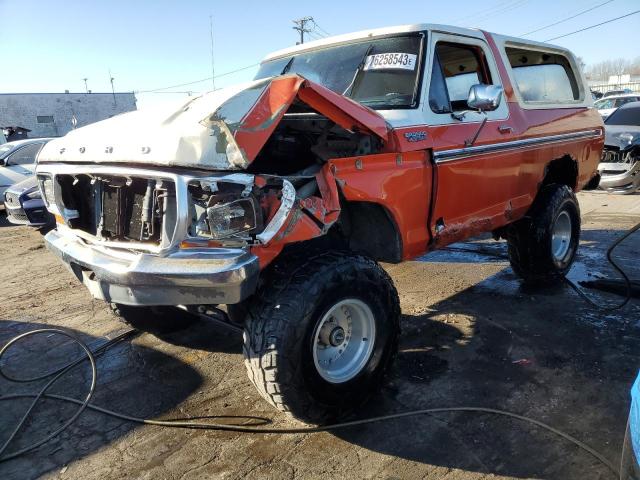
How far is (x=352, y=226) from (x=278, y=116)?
1.24m

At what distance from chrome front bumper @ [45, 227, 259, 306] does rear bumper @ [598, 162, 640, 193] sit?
10063 millimetres

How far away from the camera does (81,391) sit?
3.32m

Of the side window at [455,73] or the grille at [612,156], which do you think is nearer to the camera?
the side window at [455,73]

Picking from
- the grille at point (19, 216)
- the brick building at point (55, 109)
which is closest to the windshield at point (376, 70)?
the grille at point (19, 216)

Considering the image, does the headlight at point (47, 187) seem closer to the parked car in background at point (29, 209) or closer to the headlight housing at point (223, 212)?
the headlight housing at point (223, 212)

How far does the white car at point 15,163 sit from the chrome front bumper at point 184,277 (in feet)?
30.5

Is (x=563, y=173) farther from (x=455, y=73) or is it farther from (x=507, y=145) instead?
(x=455, y=73)

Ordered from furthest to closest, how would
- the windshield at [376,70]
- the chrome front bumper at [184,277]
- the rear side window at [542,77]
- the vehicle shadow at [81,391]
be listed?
the rear side window at [542,77] < the windshield at [376,70] < the vehicle shadow at [81,391] < the chrome front bumper at [184,277]

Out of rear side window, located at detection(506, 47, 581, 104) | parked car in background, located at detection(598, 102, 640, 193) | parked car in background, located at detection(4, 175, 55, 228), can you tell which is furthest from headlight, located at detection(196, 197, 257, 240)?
parked car in background, located at detection(598, 102, 640, 193)

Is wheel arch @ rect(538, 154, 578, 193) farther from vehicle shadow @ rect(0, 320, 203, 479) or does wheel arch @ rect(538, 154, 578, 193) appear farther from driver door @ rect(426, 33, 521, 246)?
vehicle shadow @ rect(0, 320, 203, 479)

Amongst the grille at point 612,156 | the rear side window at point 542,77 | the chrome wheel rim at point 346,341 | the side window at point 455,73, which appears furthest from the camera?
the grille at point 612,156

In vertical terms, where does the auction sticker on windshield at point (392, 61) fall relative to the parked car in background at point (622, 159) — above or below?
above

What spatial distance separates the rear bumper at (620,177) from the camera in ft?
32.4

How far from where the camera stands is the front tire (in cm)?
252
